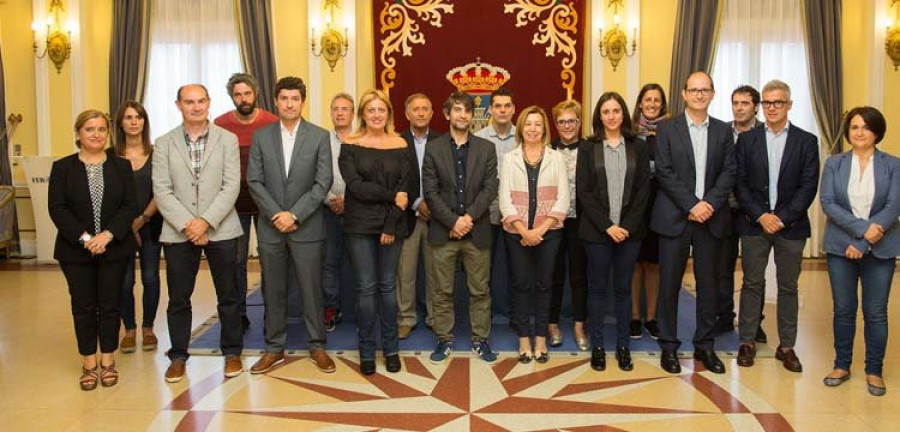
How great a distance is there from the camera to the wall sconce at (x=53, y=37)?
24.3 ft

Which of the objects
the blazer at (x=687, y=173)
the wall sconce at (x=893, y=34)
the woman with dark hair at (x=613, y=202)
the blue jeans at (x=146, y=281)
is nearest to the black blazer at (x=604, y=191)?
A: the woman with dark hair at (x=613, y=202)

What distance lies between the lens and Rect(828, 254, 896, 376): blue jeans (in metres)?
3.61

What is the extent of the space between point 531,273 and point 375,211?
3.08 feet

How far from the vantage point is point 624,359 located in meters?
4.05

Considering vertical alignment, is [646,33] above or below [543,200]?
above

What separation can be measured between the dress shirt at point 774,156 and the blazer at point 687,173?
0.21 metres

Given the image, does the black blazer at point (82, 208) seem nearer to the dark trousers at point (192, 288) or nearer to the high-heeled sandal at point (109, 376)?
the dark trousers at point (192, 288)

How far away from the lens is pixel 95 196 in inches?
145

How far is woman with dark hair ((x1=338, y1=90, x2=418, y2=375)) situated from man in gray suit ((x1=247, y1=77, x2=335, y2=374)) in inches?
6.6

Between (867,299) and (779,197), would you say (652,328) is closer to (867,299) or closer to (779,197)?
(779,197)

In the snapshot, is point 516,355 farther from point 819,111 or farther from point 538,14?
point 819,111

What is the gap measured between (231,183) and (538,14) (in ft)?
14.5

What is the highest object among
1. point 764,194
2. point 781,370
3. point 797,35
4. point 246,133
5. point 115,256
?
point 797,35

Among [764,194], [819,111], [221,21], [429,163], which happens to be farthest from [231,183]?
[819,111]
